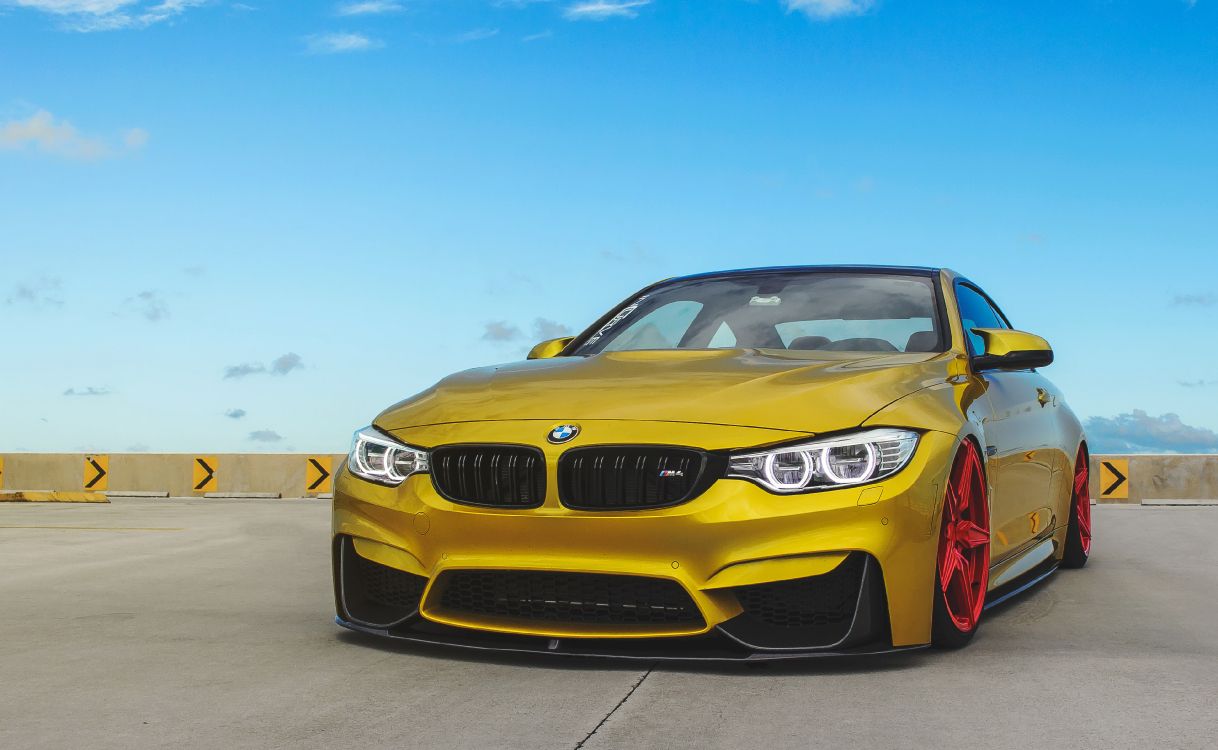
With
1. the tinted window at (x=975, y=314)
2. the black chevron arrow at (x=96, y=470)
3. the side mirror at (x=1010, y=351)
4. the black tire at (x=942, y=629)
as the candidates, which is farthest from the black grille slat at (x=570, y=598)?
the black chevron arrow at (x=96, y=470)

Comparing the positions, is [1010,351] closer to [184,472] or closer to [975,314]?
[975,314]

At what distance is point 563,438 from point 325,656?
1.19m

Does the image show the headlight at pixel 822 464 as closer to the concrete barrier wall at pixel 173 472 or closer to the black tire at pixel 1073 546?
the black tire at pixel 1073 546

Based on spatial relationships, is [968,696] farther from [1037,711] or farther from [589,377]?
[589,377]

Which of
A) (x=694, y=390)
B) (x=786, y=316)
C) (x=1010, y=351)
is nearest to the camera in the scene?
(x=694, y=390)

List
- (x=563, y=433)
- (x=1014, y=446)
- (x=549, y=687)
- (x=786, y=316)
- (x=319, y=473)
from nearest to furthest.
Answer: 1. (x=549, y=687)
2. (x=563, y=433)
3. (x=1014, y=446)
4. (x=786, y=316)
5. (x=319, y=473)

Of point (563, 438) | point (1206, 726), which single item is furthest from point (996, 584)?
point (563, 438)

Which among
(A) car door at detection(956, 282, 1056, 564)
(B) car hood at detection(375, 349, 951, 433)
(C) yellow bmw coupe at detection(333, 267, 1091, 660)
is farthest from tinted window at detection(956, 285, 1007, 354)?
(C) yellow bmw coupe at detection(333, 267, 1091, 660)

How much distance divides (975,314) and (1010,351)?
1.05 metres

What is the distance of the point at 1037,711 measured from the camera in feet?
12.7

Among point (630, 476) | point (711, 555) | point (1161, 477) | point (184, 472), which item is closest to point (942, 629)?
point (711, 555)

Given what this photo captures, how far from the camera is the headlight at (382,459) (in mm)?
4605

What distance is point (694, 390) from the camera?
14.9ft

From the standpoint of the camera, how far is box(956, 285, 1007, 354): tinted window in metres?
6.02
